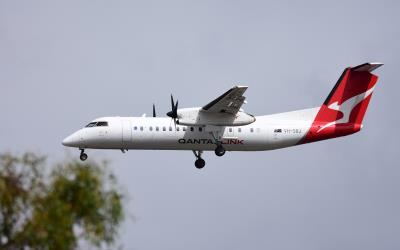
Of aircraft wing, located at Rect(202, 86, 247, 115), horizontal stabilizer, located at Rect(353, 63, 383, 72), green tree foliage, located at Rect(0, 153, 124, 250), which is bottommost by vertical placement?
green tree foliage, located at Rect(0, 153, 124, 250)

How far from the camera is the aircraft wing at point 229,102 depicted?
32.8m

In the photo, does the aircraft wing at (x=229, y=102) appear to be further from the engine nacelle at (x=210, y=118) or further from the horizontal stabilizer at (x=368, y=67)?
the horizontal stabilizer at (x=368, y=67)

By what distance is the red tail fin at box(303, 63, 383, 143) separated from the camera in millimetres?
36094

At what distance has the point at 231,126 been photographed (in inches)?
1368

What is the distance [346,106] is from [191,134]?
7272 millimetres

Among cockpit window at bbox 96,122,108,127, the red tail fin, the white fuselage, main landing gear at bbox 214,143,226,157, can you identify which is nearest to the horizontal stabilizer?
the red tail fin

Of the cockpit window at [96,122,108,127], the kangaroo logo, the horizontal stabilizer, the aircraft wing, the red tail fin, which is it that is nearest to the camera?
the aircraft wing

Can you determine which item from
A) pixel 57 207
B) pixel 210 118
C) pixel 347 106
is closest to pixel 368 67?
pixel 347 106

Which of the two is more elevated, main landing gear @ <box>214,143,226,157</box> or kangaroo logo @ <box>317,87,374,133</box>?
kangaroo logo @ <box>317,87,374,133</box>

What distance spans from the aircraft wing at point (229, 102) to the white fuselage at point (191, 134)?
0.93m

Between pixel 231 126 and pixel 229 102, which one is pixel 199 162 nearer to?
pixel 231 126

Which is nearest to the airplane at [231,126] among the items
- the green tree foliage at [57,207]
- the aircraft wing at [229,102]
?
the aircraft wing at [229,102]

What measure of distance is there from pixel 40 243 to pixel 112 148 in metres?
17.2

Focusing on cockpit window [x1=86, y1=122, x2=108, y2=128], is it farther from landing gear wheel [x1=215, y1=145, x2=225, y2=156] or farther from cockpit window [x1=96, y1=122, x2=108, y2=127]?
landing gear wheel [x1=215, y1=145, x2=225, y2=156]
